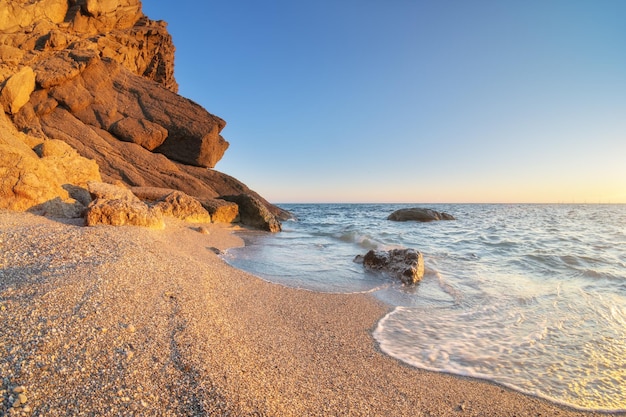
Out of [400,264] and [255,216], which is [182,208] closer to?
[255,216]

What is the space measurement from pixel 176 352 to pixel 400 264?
638cm

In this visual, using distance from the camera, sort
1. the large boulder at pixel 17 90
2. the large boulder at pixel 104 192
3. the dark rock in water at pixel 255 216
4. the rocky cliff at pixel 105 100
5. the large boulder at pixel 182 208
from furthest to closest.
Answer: the rocky cliff at pixel 105 100, the dark rock in water at pixel 255 216, the large boulder at pixel 17 90, the large boulder at pixel 182 208, the large boulder at pixel 104 192

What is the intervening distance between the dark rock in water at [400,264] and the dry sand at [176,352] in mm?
2674

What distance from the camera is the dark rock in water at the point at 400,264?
306 inches

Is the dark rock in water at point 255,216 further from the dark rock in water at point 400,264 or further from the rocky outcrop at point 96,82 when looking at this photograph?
the rocky outcrop at point 96,82

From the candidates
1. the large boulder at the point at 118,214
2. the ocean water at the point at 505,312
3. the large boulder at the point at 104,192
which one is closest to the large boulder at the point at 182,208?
the large boulder at the point at 104,192

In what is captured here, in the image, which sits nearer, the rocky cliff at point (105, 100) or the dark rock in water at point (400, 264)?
the dark rock in water at point (400, 264)

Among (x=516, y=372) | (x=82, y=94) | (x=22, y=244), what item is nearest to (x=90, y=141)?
(x=82, y=94)

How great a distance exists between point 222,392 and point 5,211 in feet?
25.3

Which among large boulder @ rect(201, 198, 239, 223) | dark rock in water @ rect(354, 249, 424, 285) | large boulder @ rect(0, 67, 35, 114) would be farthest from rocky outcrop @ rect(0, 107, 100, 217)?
large boulder @ rect(0, 67, 35, 114)

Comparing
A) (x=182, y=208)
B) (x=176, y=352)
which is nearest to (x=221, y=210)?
(x=182, y=208)

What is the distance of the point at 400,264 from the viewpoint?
828 centimetres

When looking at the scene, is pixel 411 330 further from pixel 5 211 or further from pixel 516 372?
pixel 5 211

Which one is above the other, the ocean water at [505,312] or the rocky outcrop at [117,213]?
the rocky outcrop at [117,213]
